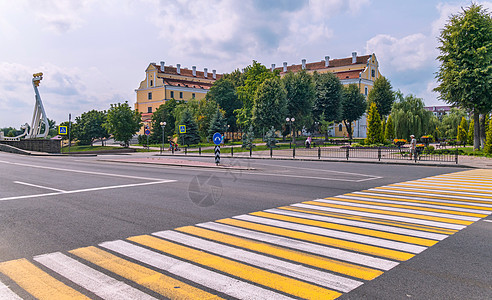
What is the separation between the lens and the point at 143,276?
4285 millimetres

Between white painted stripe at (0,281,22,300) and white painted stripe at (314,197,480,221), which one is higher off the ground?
white painted stripe at (0,281,22,300)

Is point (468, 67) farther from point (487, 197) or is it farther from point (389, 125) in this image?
point (487, 197)

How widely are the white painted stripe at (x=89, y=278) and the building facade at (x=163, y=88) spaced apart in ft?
286

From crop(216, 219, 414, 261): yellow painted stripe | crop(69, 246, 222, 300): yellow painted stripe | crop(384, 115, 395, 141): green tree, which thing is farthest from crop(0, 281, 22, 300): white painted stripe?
crop(384, 115, 395, 141): green tree

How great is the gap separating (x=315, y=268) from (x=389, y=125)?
52.5m

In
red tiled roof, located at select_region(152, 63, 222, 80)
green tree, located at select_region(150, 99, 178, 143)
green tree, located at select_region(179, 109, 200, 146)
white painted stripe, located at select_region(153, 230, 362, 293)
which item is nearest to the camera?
white painted stripe, located at select_region(153, 230, 362, 293)

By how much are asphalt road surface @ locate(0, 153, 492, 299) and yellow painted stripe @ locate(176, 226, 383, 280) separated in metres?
0.02

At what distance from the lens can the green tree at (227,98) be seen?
77.6 m

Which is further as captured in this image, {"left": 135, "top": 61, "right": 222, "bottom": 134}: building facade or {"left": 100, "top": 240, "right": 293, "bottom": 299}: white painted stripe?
{"left": 135, "top": 61, "right": 222, "bottom": 134}: building facade

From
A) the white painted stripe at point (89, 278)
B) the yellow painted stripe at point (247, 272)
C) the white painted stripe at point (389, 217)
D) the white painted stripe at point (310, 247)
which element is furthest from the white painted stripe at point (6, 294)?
the white painted stripe at point (389, 217)

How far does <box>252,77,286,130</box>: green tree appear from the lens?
52594 millimetres

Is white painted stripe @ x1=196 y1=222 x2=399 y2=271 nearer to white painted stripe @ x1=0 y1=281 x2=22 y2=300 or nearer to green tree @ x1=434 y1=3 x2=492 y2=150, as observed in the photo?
white painted stripe @ x1=0 y1=281 x2=22 y2=300

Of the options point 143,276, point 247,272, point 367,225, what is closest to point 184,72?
point 367,225

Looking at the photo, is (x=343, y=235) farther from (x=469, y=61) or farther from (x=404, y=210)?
(x=469, y=61)
